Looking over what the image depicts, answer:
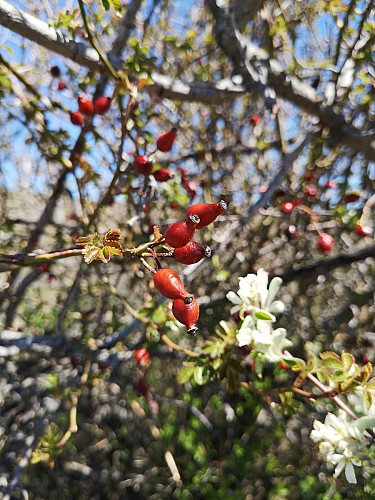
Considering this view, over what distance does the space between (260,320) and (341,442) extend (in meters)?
0.35

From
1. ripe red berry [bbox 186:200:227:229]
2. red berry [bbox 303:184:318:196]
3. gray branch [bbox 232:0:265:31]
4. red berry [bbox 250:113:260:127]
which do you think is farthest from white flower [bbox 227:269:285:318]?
red berry [bbox 250:113:260:127]

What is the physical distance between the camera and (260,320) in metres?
1.12

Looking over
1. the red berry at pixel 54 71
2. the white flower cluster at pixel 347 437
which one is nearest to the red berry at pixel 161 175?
the white flower cluster at pixel 347 437

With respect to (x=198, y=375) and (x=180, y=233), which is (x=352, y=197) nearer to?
(x=198, y=375)

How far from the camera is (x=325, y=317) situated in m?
3.16

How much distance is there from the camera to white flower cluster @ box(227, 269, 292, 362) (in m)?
1.10

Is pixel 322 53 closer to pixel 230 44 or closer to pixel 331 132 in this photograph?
pixel 331 132

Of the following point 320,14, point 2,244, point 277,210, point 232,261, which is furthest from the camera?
point 320,14

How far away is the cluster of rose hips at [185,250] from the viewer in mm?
802

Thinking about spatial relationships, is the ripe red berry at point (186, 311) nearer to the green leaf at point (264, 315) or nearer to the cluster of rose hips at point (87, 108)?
the green leaf at point (264, 315)

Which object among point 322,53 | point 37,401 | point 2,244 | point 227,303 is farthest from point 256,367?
point 322,53

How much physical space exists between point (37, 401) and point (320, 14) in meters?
2.92

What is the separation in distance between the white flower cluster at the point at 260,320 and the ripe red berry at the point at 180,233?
0.39 m

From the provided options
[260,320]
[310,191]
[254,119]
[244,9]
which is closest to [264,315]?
[260,320]
